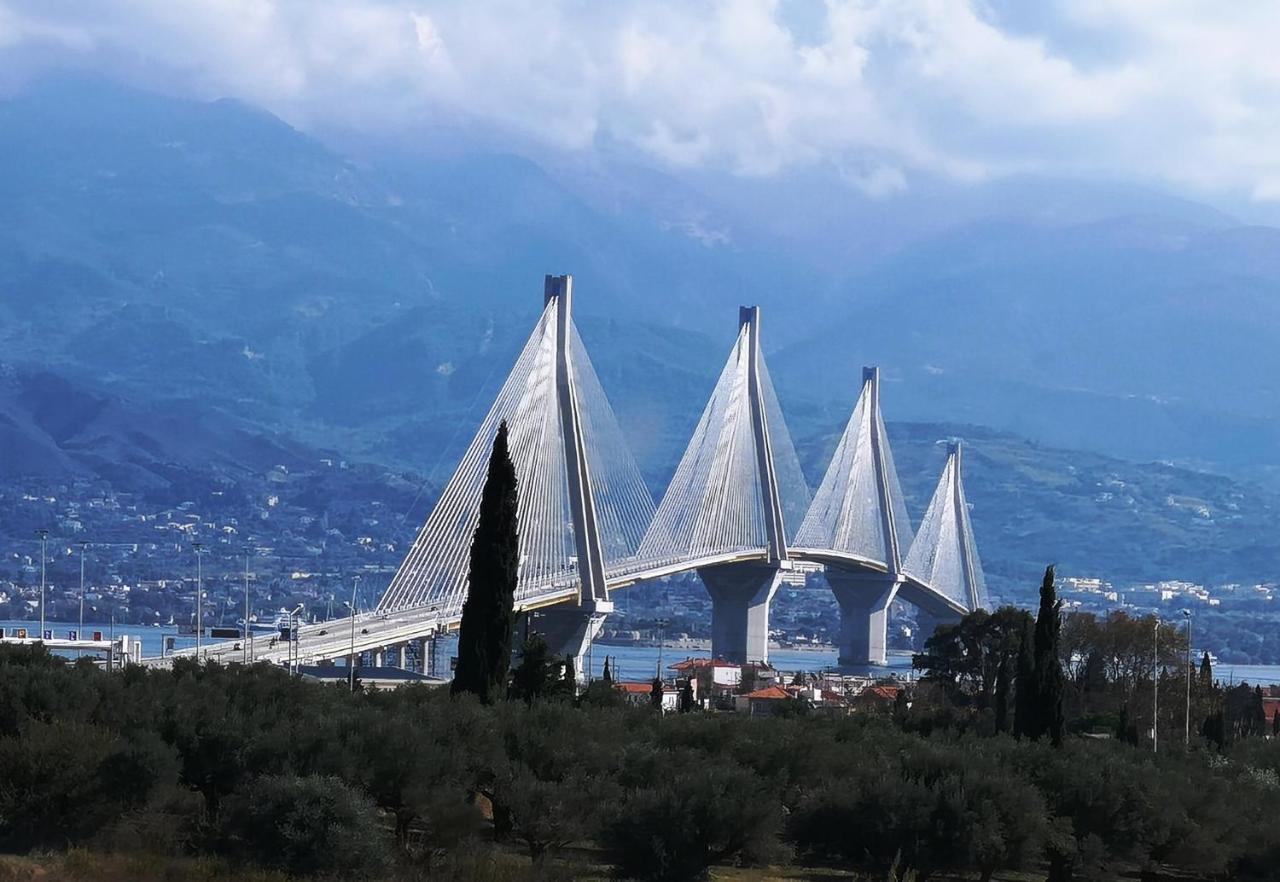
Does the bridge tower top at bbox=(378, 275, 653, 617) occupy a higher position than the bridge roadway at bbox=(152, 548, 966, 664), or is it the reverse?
the bridge tower top at bbox=(378, 275, 653, 617)

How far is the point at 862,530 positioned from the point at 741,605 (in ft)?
44.2

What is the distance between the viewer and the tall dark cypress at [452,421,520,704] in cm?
3228

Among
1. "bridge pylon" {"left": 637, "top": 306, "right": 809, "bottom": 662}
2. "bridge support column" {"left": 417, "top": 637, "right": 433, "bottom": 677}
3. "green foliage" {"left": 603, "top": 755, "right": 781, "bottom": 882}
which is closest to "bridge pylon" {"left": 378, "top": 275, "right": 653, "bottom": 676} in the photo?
"bridge support column" {"left": 417, "top": 637, "right": 433, "bottom": 677}

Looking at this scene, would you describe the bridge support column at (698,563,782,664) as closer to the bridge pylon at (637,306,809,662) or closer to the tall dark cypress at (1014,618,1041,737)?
the bridge pylon at (637,306,809,662)

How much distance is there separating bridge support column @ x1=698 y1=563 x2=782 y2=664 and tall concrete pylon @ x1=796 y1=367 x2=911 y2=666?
4.32 m

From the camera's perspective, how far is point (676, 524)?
82.1 metres

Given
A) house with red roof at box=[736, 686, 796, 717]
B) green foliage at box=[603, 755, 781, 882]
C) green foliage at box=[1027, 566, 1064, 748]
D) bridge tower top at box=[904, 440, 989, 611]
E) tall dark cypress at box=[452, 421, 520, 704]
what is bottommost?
house with red roof at box=[736, 686, 796, 717]

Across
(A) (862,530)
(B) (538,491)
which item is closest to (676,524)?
(B) (538,491)

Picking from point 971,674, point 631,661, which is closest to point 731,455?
point 971,674

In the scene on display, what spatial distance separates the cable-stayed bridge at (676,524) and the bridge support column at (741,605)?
0.09 m

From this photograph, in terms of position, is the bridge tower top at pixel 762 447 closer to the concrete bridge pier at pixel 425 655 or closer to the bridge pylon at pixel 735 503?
the bridge pylon at pixel 735 503

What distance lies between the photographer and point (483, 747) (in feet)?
83.3

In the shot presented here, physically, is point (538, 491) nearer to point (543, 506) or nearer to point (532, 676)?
point (543, 506)

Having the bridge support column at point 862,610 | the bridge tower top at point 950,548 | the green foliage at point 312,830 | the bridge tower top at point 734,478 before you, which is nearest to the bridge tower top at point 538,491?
the bridge tower top at point 734,478
